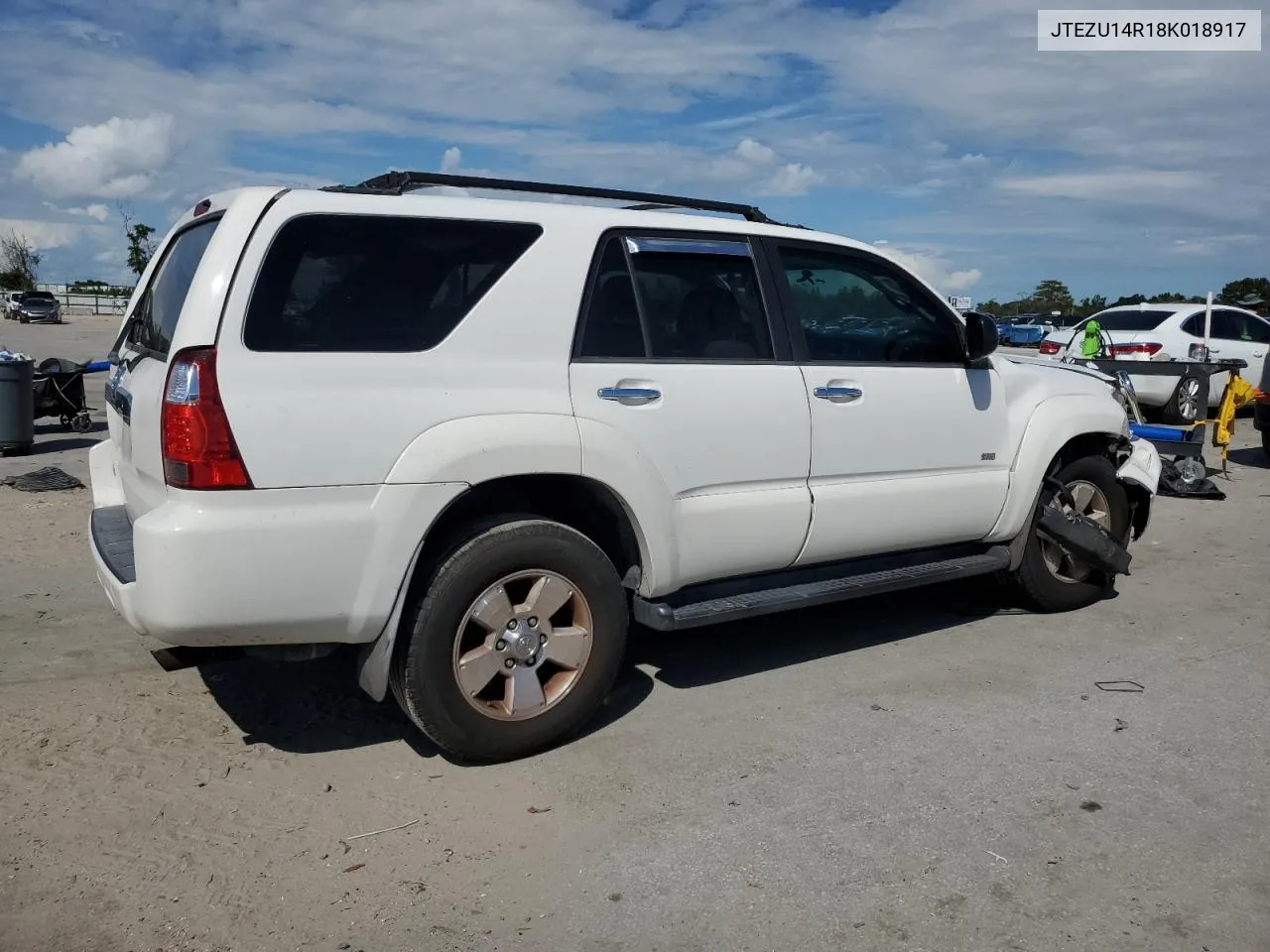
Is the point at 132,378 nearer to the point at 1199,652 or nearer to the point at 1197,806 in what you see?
the point at 1197,806

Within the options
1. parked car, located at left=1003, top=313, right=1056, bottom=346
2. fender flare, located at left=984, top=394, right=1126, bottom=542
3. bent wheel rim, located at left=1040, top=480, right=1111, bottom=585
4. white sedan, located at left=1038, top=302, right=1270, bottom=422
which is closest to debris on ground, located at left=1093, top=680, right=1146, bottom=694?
fender flare, located at left=984, top=394, right=1126, bottom=542

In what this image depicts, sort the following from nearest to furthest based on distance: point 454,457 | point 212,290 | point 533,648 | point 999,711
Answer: point 212,290
point 454,457
point 533,648
point 999,711

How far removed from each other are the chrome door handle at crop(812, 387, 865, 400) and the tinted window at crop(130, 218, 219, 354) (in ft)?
7.94

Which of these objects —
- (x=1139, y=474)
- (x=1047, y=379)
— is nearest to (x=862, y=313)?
(x=1047, y=379)

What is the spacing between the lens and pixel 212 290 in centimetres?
346

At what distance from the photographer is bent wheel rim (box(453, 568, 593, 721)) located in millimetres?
3830

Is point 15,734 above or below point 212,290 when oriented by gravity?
below

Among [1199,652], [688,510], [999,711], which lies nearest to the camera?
[688,510]

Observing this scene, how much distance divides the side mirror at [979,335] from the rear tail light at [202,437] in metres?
3.31

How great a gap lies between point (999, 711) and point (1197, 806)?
953 mm

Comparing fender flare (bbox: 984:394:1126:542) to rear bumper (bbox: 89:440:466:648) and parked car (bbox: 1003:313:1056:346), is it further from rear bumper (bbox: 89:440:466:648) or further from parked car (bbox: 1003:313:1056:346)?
parked car (bbox: 1003:313:1056:346)

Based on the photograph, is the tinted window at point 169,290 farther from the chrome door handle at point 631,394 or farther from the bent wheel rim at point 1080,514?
the bent wheel rim at point 1080,514

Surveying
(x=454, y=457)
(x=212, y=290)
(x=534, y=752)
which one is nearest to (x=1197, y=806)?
(x=534, y=752)

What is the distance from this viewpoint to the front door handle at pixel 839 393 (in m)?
4.61
